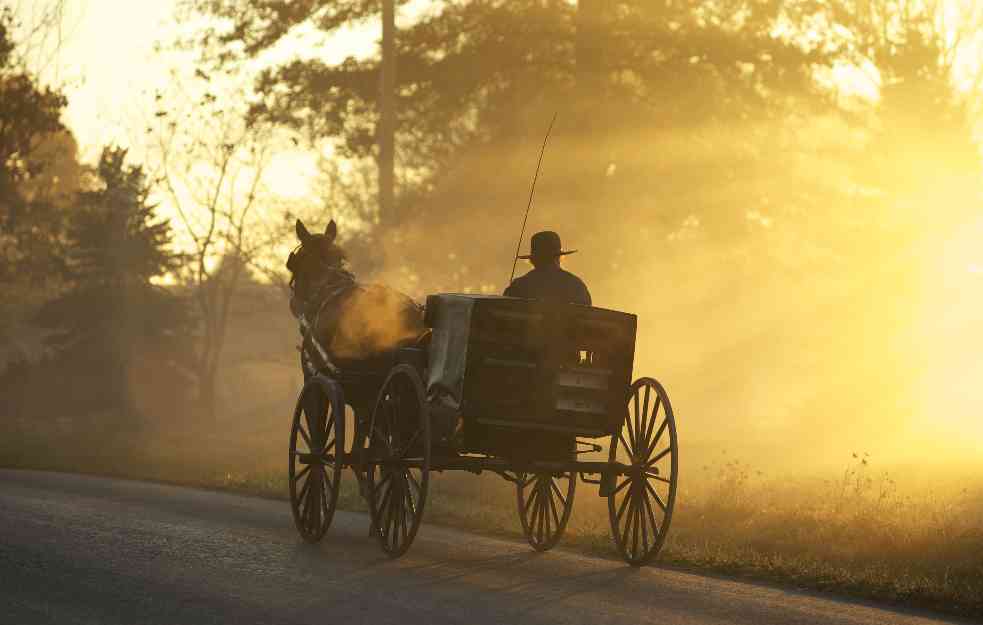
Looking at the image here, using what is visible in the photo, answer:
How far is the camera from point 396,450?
10.4 m

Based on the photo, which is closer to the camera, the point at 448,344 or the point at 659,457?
the point at 659,457

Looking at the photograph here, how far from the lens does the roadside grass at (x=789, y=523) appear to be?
10.2 m

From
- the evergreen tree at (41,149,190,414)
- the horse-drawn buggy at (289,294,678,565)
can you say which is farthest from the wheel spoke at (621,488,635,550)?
the evergreen tree at (41,149,190,414)

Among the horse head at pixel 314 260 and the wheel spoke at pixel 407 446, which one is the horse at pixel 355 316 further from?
the wheel spoke at pixel 407 446

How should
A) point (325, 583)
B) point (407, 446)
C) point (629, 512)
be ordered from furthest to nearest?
point (629, 512)
point (407, 446)
point (325, 583)

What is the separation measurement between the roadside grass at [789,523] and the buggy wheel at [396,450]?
1.92m

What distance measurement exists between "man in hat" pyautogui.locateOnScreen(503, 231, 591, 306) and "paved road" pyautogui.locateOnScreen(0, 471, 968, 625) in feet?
6.53

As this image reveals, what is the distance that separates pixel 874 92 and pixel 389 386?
23.8m

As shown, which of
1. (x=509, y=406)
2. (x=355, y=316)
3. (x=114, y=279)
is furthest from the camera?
(x=114, y=279)

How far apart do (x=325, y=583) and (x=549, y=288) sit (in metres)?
3.00

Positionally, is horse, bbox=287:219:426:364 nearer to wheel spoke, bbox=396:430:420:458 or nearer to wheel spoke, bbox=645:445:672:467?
wheel spoke, bbox=396:430:420:458

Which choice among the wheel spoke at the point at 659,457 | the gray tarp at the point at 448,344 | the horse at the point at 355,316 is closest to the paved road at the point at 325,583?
the wheel spoke at the point at 659,457

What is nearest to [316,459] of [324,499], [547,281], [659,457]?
[324,499]

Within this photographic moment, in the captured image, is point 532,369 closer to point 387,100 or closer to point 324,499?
point 324,499
